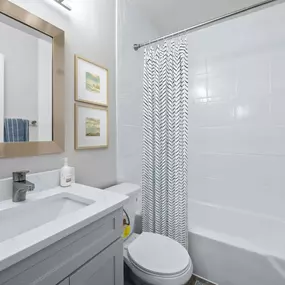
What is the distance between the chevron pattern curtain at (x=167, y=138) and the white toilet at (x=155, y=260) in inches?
6.7

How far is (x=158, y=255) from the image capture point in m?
1.20

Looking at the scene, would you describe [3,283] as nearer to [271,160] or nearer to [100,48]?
[100,48]

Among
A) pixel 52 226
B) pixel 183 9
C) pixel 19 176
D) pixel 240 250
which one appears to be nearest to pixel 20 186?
pixel 19 176

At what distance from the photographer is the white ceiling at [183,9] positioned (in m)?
1.71

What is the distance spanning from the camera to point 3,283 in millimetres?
510

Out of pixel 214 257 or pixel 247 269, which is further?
pixel 214 257

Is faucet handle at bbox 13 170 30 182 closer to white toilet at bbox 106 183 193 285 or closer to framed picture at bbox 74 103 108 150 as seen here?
framed picture at bbox 74 103 108 150

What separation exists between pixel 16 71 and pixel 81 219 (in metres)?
0.88

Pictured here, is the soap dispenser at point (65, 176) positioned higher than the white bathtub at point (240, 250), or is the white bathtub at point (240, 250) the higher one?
the soap dispenser at point (65, 176)

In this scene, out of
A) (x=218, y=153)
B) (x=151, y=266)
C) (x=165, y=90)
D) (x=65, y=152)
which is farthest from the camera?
(x=218, y=153)

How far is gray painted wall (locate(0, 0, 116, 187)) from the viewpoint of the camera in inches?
44.6

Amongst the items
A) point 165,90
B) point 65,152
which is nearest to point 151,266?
point 65,152

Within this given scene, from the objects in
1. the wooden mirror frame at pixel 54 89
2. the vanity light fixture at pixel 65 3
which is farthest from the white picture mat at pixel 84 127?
the vanity light fixture at pixel 65 3

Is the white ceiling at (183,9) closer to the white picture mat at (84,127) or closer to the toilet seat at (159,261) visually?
the white picture mat at (84,127)
